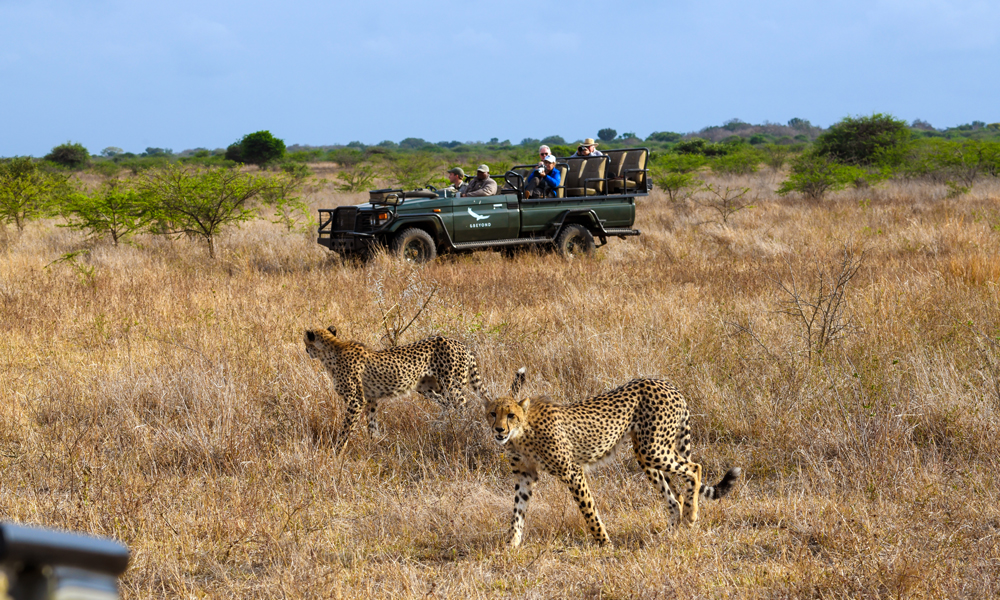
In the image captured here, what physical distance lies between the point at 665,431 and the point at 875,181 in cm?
2437

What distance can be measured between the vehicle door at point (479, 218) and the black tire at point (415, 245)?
0.55 m

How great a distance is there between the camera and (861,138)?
3669cm

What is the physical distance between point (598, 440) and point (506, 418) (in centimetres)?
60

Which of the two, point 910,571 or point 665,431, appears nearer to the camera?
point 910,571

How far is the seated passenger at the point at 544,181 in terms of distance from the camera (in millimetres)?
13680

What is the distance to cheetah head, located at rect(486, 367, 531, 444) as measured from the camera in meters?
4.02

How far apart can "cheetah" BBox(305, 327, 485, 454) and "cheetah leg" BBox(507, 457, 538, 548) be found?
1.63m

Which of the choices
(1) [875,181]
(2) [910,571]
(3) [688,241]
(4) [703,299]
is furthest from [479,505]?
(1) [875,181]

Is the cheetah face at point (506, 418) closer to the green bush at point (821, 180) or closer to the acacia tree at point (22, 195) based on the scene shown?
the acacia tree at point (22, 195)

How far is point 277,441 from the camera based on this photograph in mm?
5637

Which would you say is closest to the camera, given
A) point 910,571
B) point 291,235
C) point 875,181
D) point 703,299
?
point 910,571

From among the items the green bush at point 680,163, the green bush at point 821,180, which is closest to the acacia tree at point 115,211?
the green bush at point 821,180

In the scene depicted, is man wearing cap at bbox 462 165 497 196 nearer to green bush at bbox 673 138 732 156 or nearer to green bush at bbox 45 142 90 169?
green bush at bbox 673 138 732 156

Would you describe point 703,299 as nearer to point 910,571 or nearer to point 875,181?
point 910,571
